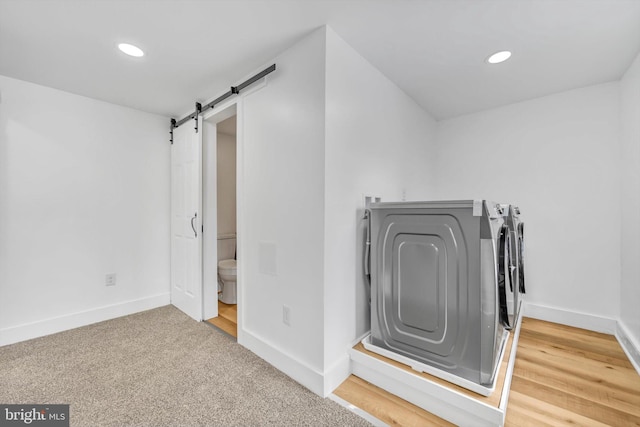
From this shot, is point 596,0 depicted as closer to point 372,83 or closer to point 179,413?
point 372,83

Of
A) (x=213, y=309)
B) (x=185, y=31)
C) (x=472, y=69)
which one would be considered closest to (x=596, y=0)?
(x=472, y=69)

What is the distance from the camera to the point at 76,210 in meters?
2.59

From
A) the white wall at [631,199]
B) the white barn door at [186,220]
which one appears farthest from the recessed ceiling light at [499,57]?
the white barn door at [186,220]

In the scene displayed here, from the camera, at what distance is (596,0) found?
1.43m

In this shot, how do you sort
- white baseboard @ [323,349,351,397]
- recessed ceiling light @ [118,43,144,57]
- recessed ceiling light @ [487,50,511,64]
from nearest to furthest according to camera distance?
1. white baseboard @ [323,349,351,397]
2. recessed ceiling light @ [118,43,144,57]
3. recessed ceiling light @ [487,50,511,64]

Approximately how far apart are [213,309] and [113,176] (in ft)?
5.80

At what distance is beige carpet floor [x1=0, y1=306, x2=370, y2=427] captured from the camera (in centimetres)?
145

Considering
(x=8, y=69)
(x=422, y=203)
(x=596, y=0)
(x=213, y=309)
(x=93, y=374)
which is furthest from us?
(x=213, y=309)

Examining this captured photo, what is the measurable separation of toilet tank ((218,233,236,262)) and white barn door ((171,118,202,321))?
721mm

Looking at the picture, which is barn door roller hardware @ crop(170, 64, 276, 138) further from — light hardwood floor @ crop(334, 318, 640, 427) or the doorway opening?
light hardwood floor @ crop(334, 318, 640, 427)

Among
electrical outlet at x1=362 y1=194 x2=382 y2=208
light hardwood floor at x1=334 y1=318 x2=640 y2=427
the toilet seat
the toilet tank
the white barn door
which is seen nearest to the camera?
light hardwood floor at x1=334 y1=318 x2=640 y2=427

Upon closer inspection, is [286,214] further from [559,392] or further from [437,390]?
[559,392]

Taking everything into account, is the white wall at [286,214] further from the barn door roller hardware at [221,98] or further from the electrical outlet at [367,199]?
the electrical outlet at [367,199]

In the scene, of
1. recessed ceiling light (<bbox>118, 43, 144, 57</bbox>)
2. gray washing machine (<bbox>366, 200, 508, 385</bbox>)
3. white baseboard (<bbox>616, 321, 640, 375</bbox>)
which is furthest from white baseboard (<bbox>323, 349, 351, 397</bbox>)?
recessed ceiling light (<bbox>118, 43, 144, 57</bbox>)
